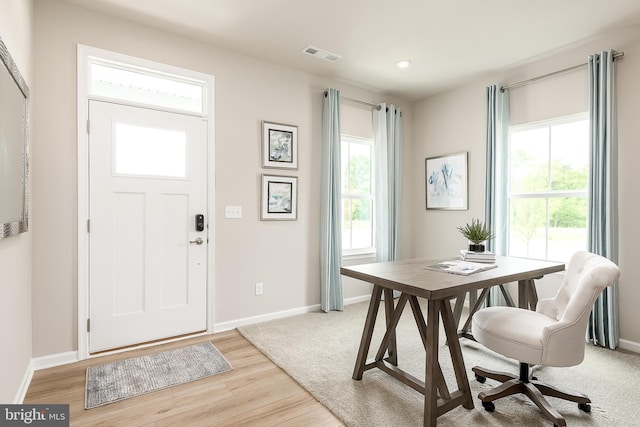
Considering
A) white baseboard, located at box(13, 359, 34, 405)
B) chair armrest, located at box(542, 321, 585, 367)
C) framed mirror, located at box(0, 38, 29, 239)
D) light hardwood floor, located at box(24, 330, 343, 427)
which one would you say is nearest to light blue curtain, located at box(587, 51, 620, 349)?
chair armrest, located at box(542, 321, 585, 367)

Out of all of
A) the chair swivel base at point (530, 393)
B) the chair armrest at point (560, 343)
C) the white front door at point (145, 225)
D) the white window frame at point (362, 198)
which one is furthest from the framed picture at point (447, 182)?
the white front door at point (145, 225)

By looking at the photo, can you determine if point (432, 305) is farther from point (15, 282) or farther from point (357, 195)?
point (357, 195)

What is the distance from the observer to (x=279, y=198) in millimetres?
3559

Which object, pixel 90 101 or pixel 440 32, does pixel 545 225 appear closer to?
pixel 440 32

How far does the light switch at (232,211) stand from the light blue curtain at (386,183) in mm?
1812

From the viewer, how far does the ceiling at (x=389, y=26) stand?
2.52 meters

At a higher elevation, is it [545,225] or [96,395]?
[545,225]

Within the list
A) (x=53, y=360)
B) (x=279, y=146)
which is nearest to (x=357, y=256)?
(x=279, y=146)

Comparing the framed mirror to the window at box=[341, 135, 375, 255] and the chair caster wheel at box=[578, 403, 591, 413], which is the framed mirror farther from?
the chair caster wheel at box=[578, 403, 591, 413]

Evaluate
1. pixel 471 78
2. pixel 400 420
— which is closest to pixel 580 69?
pixel 471 78

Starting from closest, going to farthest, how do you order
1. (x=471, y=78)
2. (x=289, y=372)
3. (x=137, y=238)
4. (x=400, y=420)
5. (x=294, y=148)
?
(x=400, y=420), (x=289, y=372), (x=137, y=238), (x=294, y=148), (x=471, y=78)

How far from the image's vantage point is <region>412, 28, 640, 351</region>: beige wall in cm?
278

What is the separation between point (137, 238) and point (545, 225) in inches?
152

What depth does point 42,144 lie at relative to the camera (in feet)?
8.02
